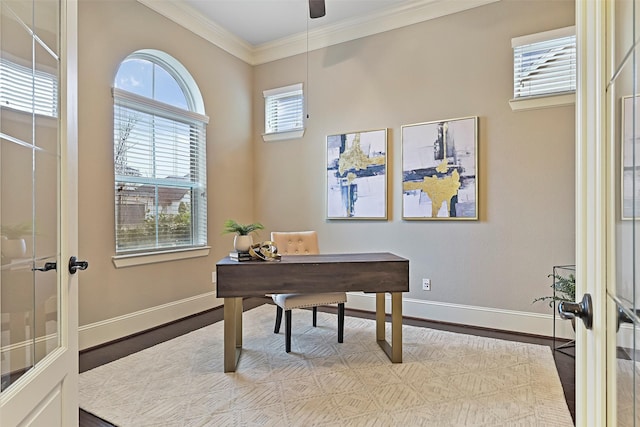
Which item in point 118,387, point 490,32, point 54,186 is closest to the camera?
point 54,186

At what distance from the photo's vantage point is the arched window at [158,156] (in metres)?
3.16

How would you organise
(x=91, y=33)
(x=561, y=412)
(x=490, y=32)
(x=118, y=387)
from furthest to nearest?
(x=490, y=32) < (x=91, y=33) < (x=118, y=387) < (x=561, y=412)

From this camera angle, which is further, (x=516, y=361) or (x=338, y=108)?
(x=338, y=108)

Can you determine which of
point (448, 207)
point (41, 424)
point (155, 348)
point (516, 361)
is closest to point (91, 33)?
point (155, 348)

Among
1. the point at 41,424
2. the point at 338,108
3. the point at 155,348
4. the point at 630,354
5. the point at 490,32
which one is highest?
the point at 490,32

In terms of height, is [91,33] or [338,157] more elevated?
[91,33]

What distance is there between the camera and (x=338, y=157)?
13.3 feet

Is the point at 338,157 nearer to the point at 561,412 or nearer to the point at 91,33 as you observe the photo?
the point at 91,33

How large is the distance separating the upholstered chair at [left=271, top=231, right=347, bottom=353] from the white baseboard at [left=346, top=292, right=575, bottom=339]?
1041 millimetres

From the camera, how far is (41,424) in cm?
99

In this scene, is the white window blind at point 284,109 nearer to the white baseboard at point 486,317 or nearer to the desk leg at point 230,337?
the white baseboard at point 486,317

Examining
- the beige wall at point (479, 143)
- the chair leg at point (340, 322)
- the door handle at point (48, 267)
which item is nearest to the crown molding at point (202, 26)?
the beige wall at point (479, 143)

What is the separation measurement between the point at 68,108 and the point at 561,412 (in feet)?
8.93

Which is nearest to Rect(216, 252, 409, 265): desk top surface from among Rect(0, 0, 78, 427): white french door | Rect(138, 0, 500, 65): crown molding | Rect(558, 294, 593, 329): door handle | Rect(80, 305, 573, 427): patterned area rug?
Rect(80, 305, 573, 427): patterned area rug
